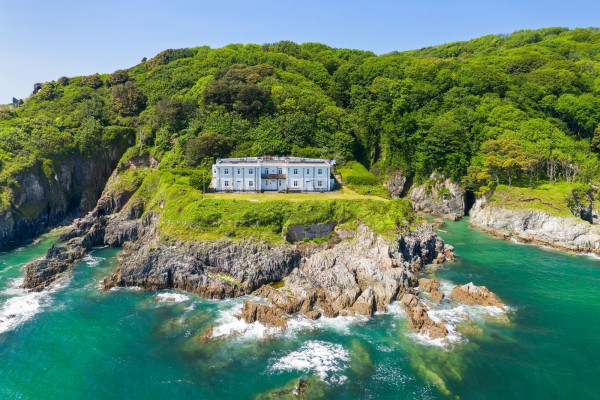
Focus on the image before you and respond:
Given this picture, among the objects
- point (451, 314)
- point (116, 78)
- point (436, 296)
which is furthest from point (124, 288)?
point (116, 78)

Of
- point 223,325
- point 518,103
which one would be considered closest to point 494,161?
point 518,103

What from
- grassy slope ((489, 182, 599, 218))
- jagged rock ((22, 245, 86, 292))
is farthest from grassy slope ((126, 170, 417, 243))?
grassy slope ((489, 182, 599, 218))

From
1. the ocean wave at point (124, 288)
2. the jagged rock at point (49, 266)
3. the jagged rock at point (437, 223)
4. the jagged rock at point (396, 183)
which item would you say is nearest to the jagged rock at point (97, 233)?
the jagged rock at point (49, 266)

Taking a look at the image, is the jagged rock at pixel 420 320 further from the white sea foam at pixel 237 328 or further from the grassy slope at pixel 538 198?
the grassy slope at pixel 538 198

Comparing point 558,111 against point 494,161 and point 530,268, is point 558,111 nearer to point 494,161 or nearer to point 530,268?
point 494,161

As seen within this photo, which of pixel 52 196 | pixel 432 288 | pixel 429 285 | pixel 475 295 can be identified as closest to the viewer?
pixel 475 295

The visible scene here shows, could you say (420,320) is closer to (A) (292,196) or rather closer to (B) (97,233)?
(A) (292,196)
